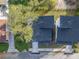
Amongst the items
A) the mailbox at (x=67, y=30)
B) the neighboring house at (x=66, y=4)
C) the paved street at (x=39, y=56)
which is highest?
the neighboring house at (x=66, y=4)

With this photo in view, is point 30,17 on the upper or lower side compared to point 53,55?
upper

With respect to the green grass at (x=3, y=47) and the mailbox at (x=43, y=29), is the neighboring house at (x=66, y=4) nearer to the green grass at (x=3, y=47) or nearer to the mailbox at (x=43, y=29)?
the mailbox at (x=43, y=29)

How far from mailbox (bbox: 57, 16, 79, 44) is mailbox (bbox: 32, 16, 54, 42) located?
1.14ft

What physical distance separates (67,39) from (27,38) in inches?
67.0

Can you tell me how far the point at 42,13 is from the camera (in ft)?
64.5

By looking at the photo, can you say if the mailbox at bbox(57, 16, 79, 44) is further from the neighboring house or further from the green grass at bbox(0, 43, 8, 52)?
the green grass at bbox(0, 43, 8, 52)

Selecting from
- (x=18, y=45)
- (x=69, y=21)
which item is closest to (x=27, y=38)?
(x=18, y=45)

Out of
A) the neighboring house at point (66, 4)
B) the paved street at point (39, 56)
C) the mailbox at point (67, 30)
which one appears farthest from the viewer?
the neighboring house at point (66, 4)

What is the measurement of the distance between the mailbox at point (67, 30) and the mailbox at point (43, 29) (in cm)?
35

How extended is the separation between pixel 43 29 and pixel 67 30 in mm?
927

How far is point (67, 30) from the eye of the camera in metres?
19.4

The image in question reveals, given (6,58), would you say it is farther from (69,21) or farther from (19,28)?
(69,21)

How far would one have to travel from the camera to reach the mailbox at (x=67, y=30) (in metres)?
19.4

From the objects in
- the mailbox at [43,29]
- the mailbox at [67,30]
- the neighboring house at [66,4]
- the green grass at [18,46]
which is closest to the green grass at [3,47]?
the green grass at [18,46]
